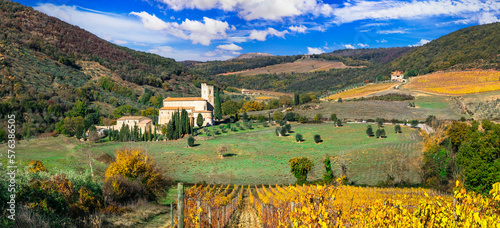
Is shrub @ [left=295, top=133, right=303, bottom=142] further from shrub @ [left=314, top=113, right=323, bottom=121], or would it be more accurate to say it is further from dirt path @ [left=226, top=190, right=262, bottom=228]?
dirt path @ [left=226, top=190, right=262, bottom=228]

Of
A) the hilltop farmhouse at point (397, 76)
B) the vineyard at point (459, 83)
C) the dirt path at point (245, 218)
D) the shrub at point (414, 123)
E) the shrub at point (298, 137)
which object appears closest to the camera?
the dirt path at point (245, 218)

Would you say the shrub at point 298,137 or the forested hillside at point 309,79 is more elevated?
the forested hillside at point 309,79

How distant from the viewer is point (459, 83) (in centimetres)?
7550

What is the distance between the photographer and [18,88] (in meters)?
59.9

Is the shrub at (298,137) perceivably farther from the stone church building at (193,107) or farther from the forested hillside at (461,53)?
the forested hillside at (461,53)

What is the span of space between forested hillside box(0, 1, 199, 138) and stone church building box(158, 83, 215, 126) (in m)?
11.4

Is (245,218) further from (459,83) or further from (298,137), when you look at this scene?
(459,83)

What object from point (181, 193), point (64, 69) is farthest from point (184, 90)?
point (181, 193)

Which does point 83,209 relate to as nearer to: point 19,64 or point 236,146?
point 236,146

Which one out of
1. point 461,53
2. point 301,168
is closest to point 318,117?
point 301,168

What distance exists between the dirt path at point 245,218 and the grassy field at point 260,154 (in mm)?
8979

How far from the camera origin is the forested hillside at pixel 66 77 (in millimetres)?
57219

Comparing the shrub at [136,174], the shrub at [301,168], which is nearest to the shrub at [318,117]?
the shrub at [301,168]

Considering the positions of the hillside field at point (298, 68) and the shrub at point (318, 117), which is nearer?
the shrub at point (318, 117)
